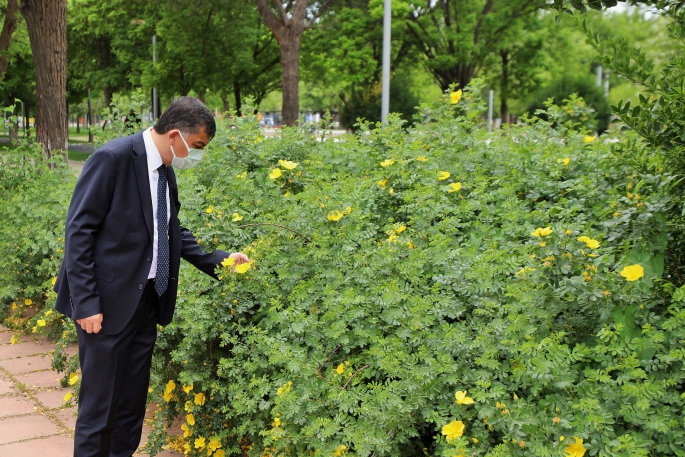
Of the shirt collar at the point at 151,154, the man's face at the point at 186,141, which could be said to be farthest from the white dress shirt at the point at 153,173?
the man's face at the point at 186,141

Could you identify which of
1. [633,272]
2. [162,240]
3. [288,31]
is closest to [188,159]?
[162,240]

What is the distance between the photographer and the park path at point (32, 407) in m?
3.74

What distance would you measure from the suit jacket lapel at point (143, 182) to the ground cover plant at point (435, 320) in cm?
43

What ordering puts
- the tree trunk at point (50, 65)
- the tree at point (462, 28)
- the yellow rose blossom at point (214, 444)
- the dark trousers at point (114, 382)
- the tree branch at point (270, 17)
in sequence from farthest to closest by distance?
the tree at point (462, 28) → the tree branch at point (270, 17) → the tree trunk at point (50, 65) → the yellow rose blossom at point (214, 444) → the dark trousers at point (114, 382)

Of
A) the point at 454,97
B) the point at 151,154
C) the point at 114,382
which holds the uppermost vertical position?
the point at 454,97

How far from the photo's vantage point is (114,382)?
118 inches

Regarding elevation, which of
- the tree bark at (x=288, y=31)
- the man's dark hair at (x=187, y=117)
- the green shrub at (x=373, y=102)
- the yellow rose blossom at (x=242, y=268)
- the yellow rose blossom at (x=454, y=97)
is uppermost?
the tree bark at (x=288, y=31)

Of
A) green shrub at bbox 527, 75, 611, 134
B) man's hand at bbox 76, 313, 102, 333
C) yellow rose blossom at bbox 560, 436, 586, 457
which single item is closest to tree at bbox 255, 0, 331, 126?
green shrub at bbox 527, 75, 611, 134

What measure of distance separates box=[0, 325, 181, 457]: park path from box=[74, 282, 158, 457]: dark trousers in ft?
1.73

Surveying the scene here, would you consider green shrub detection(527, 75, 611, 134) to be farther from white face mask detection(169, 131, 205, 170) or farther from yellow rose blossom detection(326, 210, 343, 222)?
white face mask detection(169, 131, 205, 170)

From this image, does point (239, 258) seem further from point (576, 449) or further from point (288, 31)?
point (288, 31)

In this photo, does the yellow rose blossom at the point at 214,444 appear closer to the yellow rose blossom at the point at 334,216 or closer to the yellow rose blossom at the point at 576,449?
the yellow rose blossom at the point at 334,216

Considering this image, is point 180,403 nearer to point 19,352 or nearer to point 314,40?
point 19,352

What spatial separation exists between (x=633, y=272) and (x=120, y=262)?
2.07m
